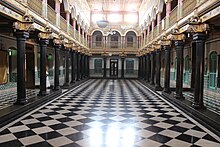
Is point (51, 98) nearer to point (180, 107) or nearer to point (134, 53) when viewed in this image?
point (180, 107)

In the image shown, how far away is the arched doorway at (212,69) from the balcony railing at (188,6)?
5.29m

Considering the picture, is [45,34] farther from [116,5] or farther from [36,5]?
[116,5]

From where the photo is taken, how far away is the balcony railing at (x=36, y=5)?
8.08 m

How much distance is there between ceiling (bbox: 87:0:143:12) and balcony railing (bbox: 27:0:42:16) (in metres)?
13.9

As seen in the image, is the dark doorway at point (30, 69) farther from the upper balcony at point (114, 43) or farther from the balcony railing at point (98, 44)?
the balcony railing at point (98, 44)

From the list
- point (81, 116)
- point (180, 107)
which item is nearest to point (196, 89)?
point (180, 107)

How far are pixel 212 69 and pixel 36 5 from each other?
35.3 ft

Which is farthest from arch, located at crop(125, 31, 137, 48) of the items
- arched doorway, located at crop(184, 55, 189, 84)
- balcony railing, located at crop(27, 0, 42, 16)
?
balcony railing, located at crop(27, 0, 42, 16)

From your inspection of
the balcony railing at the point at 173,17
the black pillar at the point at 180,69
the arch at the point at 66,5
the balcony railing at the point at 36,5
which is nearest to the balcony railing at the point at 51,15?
the balcony railing at the point at 36,5

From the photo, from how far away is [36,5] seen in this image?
8758mm

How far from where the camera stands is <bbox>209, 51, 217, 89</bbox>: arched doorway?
1249 cm

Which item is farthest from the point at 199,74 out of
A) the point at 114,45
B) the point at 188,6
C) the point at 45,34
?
the point at 114,45

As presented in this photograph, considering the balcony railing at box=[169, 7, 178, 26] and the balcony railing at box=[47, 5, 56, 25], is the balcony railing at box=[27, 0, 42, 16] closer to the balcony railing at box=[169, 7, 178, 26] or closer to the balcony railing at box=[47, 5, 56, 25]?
the balcony railing at box=[47, 5, 56, 25]

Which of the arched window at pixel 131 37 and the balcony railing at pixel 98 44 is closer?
the balcony railing at pixel 98 44
